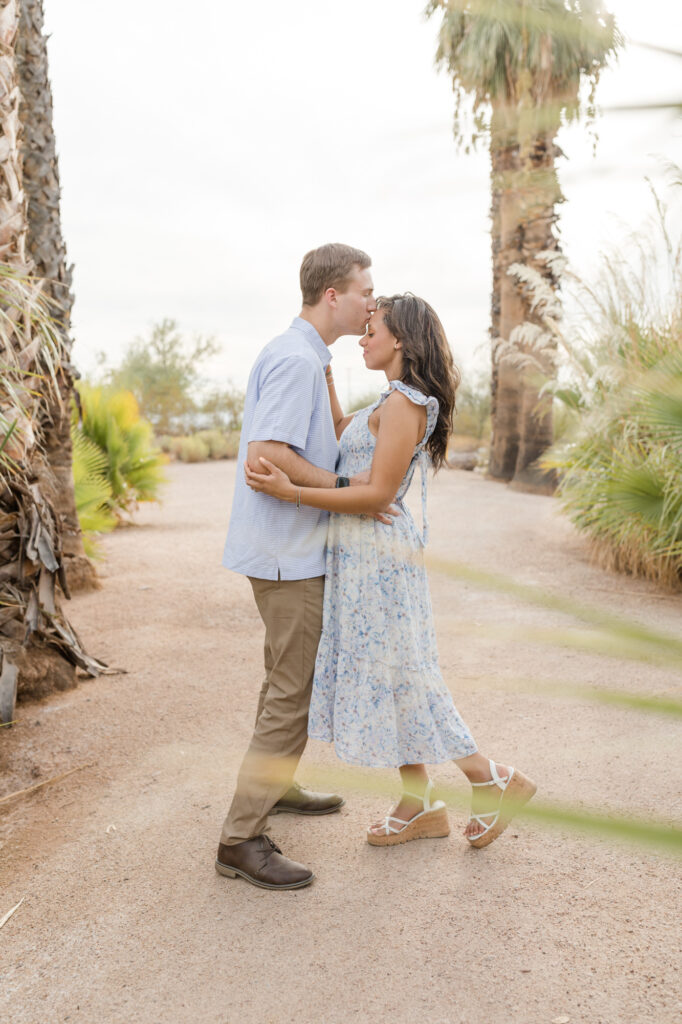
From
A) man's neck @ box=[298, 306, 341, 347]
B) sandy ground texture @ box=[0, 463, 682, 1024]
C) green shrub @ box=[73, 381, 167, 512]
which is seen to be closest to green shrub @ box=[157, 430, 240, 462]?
green shrub @ box=[73, 381, 167, 512]

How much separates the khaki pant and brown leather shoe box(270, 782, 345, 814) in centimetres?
52

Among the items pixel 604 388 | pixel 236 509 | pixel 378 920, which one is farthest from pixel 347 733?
pixel 604 388

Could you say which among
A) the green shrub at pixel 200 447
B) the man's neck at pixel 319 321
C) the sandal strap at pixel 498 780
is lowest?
the sandal strap at pixel 498 780

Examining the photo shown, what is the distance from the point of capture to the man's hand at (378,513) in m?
2.65

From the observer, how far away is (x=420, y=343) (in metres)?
2.69

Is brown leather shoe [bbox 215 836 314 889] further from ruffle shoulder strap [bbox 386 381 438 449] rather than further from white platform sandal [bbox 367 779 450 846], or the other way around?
ruffle shoulder strap [bbox 386 381 438 449]

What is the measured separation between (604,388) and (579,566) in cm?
176

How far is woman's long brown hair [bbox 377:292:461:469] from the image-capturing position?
2.69m

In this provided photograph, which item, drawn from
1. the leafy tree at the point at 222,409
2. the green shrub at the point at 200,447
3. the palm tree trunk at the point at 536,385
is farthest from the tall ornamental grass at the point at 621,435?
the leafy tree at the point at 222,409

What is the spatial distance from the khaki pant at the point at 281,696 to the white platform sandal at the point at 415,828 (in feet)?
1.49

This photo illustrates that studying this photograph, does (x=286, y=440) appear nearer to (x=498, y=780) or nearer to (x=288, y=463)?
(x=288, y=463)

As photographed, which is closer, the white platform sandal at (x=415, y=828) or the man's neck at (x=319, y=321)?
the man's neck at (x=319, y=321)

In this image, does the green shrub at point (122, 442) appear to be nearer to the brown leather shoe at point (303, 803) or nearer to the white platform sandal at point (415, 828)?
the brown leather shoe at point (303, 803)

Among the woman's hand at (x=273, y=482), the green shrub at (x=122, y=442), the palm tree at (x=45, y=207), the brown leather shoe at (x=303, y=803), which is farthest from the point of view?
the green shrub at (x=122, y=442)
